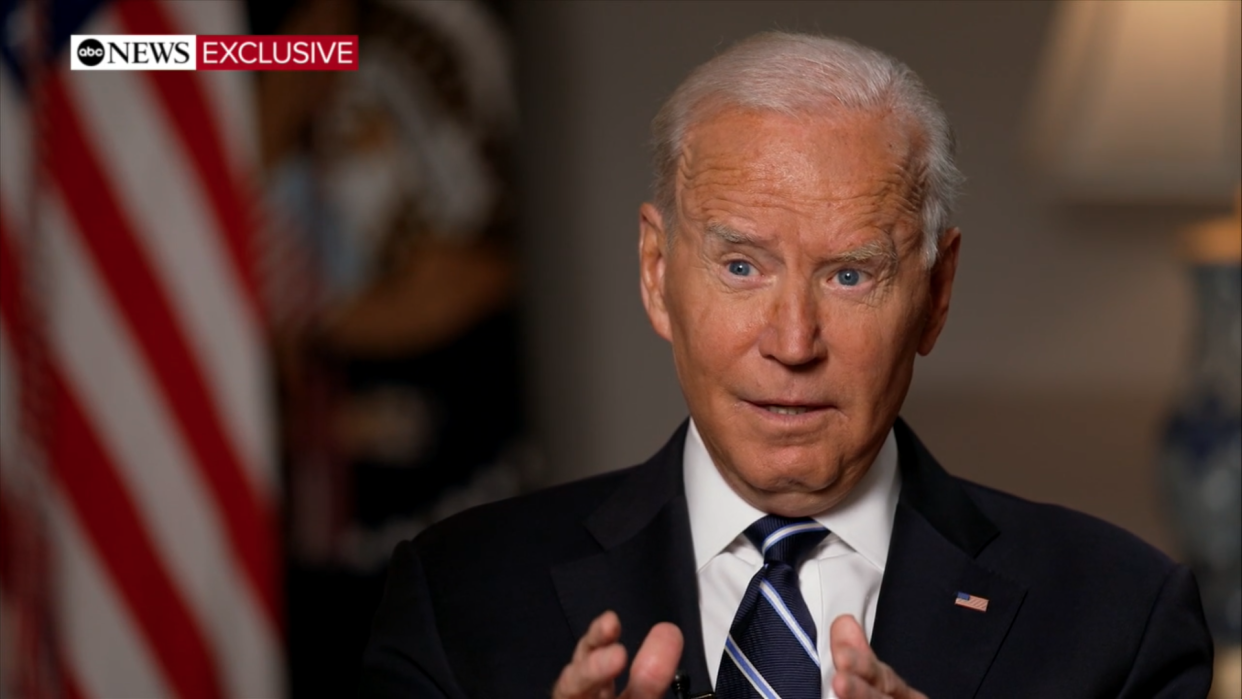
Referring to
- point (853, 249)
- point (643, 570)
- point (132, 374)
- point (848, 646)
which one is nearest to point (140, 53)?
point (132, 374)

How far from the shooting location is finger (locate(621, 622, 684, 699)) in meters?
1.24

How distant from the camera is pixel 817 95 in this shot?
4.85 feet

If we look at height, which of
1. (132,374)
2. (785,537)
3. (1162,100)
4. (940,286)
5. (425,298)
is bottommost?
(132,374)

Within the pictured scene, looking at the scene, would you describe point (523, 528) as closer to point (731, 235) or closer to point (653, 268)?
point (653, 268)

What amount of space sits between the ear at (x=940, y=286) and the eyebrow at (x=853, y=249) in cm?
11

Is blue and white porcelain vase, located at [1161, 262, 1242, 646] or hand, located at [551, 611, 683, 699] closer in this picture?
hand, located at [551, 611, 683, 699]

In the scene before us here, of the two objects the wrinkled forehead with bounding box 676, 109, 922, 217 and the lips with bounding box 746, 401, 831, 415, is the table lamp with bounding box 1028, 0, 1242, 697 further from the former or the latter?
the lips with bounding box 746, 401, 831, 415

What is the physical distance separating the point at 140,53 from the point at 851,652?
1.84 metres

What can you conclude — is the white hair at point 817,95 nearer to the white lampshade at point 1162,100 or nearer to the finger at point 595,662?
the finger at point 595,662

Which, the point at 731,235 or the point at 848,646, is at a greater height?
the point at 731,235

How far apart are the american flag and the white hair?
1.25m

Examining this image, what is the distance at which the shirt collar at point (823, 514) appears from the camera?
1.60 metres

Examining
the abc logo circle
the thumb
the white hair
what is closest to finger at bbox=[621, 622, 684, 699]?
the thumb

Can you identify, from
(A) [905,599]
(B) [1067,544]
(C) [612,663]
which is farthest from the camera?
(B) [1067,544]
